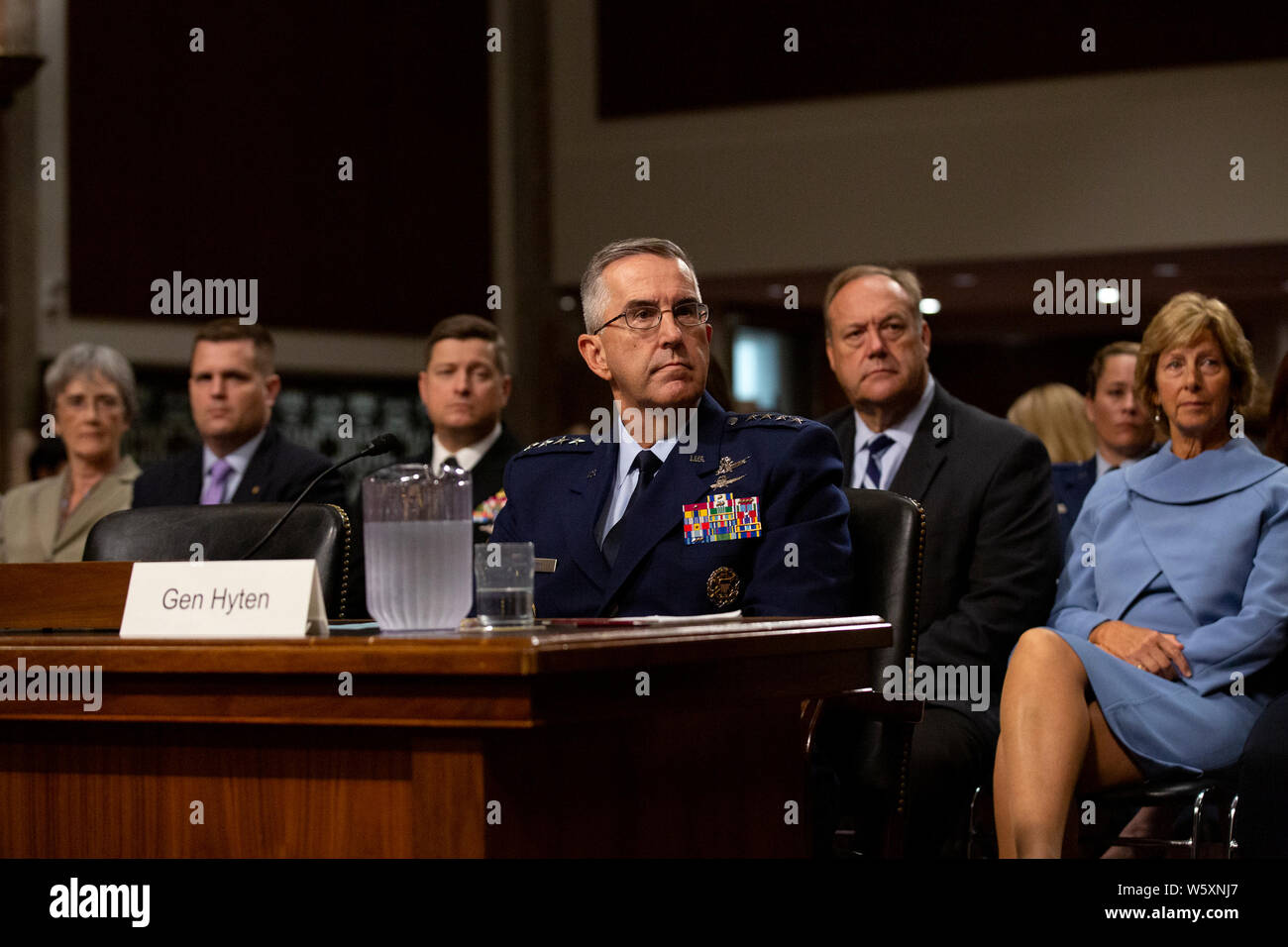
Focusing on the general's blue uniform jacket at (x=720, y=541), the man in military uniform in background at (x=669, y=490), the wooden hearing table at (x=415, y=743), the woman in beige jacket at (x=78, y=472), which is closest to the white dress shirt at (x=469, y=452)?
the woman in beige jacket at (x=78, y=472)

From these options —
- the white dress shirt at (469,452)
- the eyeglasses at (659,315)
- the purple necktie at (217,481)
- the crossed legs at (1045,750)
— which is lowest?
the crossed legs at (1045,750)

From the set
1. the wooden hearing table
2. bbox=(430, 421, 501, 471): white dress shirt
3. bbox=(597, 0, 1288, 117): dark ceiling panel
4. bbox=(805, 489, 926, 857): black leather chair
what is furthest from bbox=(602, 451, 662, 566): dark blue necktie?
bbox=(597, 0, 1288, 117): dark ceiling panel

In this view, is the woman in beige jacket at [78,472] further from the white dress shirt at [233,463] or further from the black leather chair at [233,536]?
the black leather chair at [233,536]

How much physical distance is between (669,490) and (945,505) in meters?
1.05

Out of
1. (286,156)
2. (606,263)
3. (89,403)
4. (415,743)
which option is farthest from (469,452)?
(286,156)

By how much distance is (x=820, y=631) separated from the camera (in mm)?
1836

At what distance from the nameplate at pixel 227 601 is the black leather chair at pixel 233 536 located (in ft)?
2.42

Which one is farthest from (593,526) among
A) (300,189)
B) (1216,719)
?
(300,189)

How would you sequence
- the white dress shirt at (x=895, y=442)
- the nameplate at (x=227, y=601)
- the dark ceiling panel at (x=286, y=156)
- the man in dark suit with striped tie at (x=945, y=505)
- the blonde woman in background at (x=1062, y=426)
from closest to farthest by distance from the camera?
the nameplate at (x=227, y=601)
the man in dark suit with striped tie at (x=945, y=505)
the white dress shirt at (x=895, y=442)
the blonde woman in background at (x=1062, y=426)
the dark ceiling panel at (x=286, y=156)

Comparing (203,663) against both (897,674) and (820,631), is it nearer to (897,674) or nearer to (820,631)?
(820,631)

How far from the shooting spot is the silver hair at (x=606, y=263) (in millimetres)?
2490

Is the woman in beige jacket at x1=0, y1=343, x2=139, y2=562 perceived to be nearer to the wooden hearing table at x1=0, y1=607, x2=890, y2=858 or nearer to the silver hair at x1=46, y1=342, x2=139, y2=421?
the silver hair at x1=46, y1=342, x2=139, y2=421

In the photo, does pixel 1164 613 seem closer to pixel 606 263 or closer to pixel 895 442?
pixel 895 442

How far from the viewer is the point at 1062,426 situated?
5.09 m
